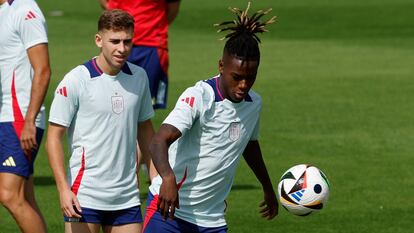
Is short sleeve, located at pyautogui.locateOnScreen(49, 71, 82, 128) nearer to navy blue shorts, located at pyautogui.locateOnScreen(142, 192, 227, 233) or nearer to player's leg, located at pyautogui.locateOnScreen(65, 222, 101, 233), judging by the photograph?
player's leg, located at pyautogui.locateOnScreen(65, 222, 101, 233)

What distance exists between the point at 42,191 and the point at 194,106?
618 cm

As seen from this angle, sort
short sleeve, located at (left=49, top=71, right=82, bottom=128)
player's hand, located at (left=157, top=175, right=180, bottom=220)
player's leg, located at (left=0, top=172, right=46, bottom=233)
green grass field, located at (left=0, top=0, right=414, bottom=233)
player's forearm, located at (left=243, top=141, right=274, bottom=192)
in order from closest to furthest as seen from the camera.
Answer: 1. player's hand, located at (left=157, top=175, right=180, bottom=220)
2. short sleeve, located at (left=49, top=71, right=82, bottom=128)
3. player's forearm, located at (left=243, top=141, right=274, bottom=192)
4. player's leg, located at (left=0, top=172, right=46, bottom=233)
5. green grass field, located at (left=0, top=0, right=414, bottom=233)

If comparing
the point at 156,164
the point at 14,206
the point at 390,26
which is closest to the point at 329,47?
the point at 390,26

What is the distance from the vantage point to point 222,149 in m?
8.18

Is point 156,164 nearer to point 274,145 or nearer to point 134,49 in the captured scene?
point 134,49

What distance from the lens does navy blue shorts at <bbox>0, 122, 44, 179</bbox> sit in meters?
9.82

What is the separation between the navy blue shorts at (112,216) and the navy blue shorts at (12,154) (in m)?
1.35

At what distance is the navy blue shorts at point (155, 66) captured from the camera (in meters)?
14.3

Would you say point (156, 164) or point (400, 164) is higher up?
point (156, 164)

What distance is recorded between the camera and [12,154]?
9836 mm

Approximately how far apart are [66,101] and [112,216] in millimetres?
892

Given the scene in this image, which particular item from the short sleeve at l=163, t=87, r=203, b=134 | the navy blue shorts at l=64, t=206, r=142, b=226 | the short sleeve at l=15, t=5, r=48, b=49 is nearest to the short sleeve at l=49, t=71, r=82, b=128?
the navy blue shorts at l=64, t=206, r=142, b=226

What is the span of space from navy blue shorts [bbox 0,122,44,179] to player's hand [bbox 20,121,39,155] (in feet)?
0.41

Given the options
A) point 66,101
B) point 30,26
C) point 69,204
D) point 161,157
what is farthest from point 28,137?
point 161,157
